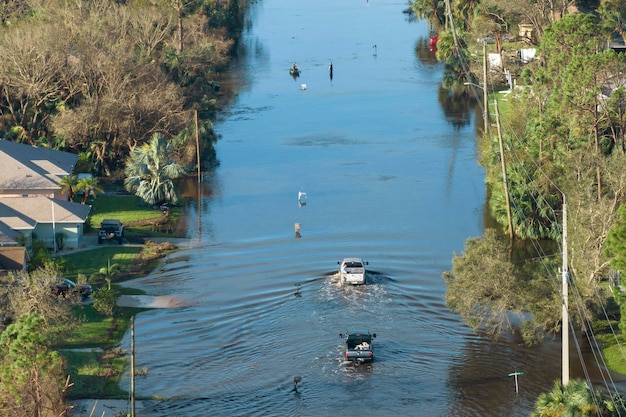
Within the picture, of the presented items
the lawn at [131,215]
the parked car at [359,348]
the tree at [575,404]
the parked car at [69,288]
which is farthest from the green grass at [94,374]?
the lawn at [131,215]

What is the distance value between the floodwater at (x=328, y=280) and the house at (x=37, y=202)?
726cm

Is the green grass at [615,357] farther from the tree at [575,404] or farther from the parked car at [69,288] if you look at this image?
the parked car at [69,288]

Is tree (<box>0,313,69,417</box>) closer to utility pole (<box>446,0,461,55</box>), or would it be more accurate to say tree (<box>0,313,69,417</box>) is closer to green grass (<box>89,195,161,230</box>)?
green grass (<box>89,195,161,230</box>)

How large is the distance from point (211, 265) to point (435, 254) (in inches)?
516

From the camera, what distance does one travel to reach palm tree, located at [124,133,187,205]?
8438 centimetres

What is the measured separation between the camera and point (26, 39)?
10069 cm

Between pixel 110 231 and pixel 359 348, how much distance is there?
25.9 meters

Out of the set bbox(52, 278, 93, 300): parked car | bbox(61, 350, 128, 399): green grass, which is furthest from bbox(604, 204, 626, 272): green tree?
bbox(52, 278, 93, 300): parked car

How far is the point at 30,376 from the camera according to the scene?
44.0 m

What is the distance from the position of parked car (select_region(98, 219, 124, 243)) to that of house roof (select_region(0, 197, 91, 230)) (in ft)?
4.22

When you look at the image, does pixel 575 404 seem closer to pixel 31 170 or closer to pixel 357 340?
pixel 357 340

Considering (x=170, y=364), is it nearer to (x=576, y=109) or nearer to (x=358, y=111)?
(x=576, y=109)

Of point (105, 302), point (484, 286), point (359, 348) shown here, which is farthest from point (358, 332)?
point (105, 302)

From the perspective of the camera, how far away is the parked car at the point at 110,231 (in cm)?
7494
